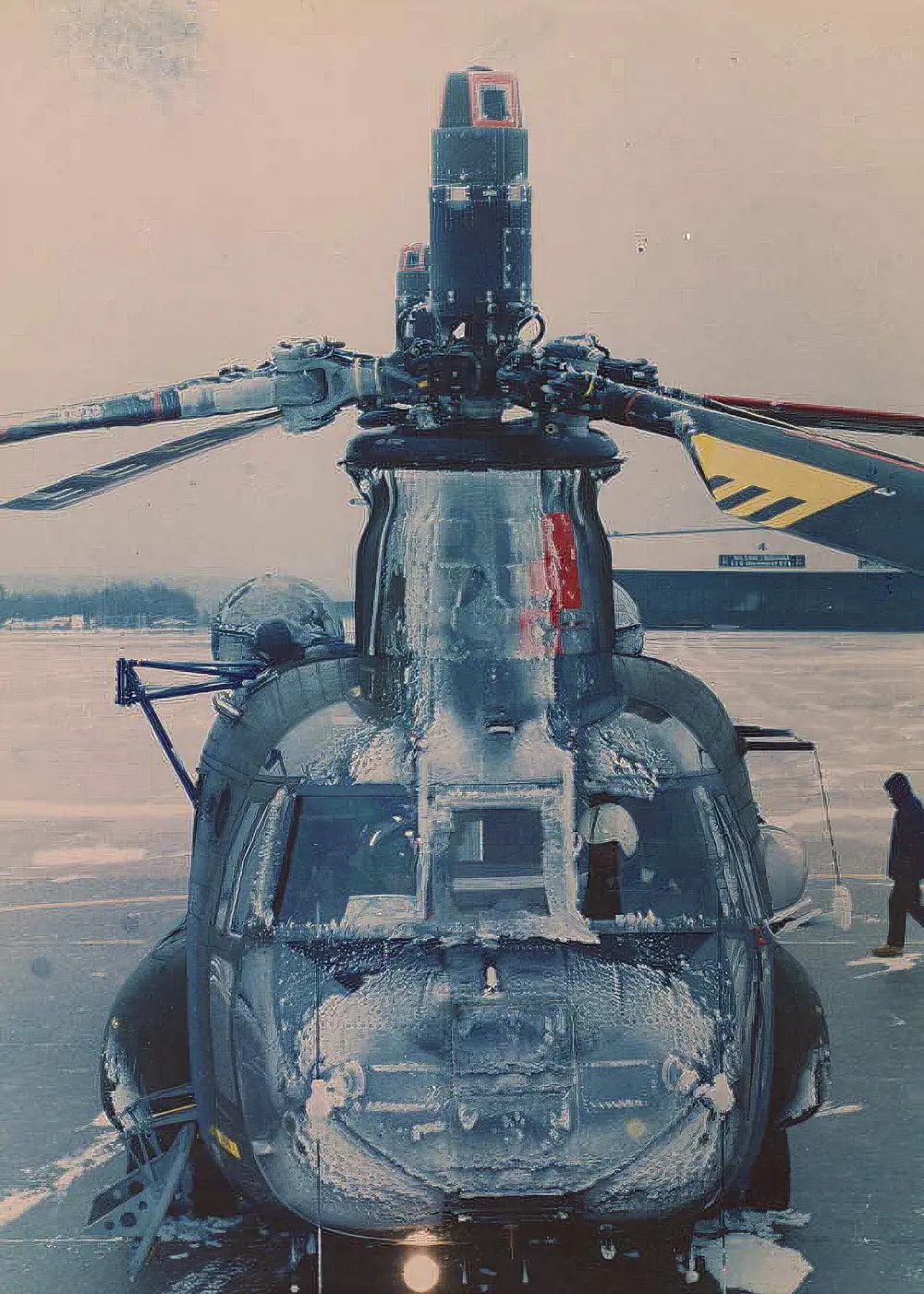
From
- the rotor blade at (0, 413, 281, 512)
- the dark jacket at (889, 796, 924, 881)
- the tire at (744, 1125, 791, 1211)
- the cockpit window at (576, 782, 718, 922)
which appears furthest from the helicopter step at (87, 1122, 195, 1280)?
the dark jacket at (889, 796, 924, 881)

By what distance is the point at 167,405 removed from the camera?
4.52 meters

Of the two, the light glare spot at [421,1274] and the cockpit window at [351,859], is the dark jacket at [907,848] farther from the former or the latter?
the cockpit window at [351,859]

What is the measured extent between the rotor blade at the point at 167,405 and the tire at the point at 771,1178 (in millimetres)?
3231

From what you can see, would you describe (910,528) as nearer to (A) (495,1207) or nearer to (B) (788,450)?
(B) (788,450)

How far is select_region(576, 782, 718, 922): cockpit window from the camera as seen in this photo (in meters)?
4.22

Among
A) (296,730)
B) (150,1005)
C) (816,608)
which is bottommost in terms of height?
(150,1005)


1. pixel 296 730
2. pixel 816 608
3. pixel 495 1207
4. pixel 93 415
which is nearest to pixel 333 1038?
pixel 495 1207

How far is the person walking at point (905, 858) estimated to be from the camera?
346 inches

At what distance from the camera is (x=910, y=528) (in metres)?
3.17

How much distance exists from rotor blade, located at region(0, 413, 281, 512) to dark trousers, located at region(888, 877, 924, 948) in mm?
5353

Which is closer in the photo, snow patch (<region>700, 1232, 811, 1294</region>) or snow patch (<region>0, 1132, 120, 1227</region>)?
Result: snow patch (<region>700, 1232, 811, 1294</region>)

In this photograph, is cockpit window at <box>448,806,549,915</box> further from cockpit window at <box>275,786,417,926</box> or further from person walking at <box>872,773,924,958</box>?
person walking at <box>872,773,924,958</box>

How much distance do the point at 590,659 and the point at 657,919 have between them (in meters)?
0.85

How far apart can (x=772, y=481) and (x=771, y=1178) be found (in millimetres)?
3106
